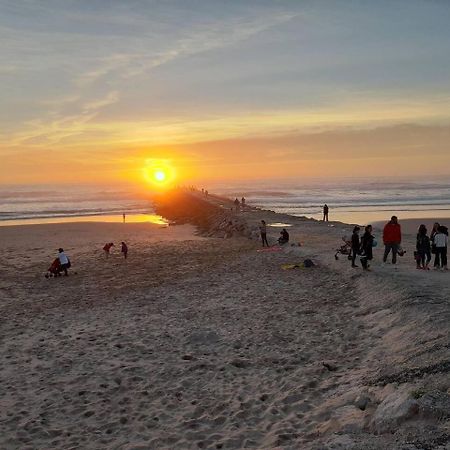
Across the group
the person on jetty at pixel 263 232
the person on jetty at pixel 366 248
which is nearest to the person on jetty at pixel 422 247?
the person on jetty at pixel 366 248

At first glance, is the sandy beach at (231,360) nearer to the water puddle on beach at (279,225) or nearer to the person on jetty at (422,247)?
the person on jetty at (422,247)

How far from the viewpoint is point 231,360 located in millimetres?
9617

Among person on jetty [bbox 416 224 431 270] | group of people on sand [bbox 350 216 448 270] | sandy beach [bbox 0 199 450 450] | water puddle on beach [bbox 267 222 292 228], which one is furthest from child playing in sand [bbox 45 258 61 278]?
water puddle on beach [bbox 267 222 292 228]

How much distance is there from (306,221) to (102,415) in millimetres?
28214

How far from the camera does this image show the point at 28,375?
30.4 ft

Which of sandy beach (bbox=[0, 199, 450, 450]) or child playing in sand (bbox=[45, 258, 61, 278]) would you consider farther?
child playing in sand (bbox=[45, 258, 61, 278])

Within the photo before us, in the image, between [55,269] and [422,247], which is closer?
[422,247]

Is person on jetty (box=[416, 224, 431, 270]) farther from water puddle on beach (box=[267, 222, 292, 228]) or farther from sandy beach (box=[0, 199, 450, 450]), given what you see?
water puddle on beach (box=[267, 222, 292, 228])

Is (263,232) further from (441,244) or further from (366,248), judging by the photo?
(441,244)

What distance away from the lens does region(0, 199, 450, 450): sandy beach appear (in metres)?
6.69

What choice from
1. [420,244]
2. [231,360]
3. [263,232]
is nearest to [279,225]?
[263,232]

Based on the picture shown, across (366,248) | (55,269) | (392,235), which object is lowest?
(55,269)

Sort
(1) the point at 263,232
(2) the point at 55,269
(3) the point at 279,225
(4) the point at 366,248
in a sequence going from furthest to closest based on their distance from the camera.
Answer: (3) the point at 279,225 → (1) the point at 263,232 → (2) the point at 55,269 → (4) the point at 366,248

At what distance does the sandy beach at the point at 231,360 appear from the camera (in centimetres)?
669
